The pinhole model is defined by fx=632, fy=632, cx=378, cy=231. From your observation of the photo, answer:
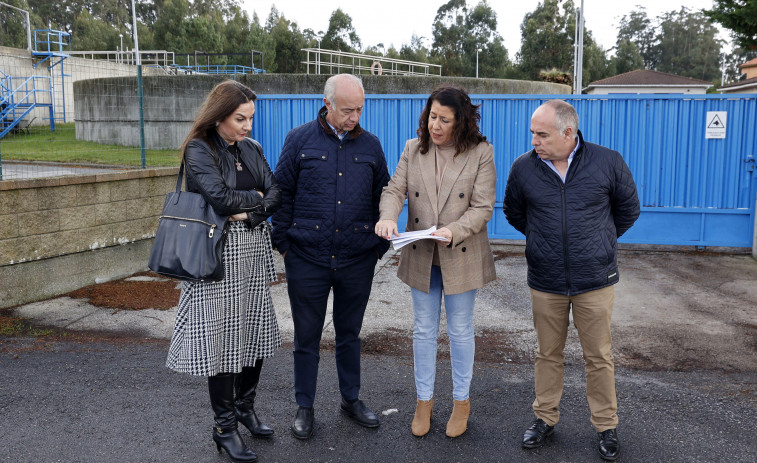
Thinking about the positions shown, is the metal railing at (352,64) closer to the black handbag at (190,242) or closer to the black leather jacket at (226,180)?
the black leather jacket at (226,180)

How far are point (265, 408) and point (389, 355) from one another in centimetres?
121

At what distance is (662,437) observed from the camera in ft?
10.9

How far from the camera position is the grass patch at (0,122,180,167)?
6.35 metres

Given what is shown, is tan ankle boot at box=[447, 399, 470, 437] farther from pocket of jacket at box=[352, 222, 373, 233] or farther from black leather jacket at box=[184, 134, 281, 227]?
black leather jacket at box=[184, 134, 281, 227]

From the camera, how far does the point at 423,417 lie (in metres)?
3.41

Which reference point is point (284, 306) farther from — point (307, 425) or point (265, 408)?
point (307, 425)

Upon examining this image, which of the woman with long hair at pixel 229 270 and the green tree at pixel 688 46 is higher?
the green tree at pixel 688 46

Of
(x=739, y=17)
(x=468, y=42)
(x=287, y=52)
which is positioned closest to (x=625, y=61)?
(x=468, y=42)

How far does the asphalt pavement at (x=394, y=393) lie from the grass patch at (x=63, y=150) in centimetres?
156

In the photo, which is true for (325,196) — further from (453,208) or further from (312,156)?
(453,208)

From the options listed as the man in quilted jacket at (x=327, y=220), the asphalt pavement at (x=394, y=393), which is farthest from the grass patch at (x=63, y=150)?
the man in quilted jacket at (x=327, y=220)

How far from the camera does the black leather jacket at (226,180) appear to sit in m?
2.95

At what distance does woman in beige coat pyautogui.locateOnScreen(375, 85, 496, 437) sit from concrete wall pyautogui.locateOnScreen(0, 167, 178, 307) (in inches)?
164

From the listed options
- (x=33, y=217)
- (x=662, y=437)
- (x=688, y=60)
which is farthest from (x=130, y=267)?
(x=688, y=60)
